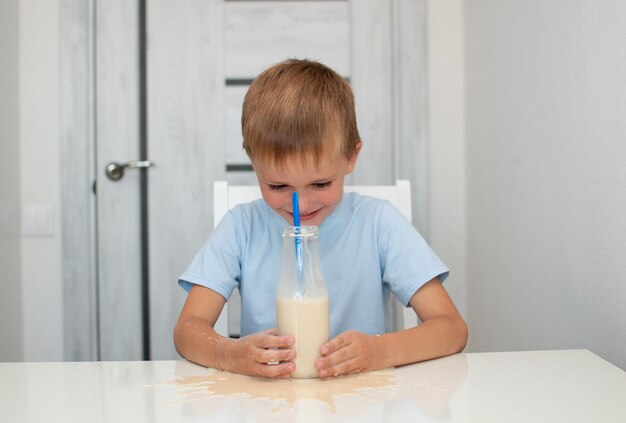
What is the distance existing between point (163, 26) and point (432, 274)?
1.48 m

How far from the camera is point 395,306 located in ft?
6.72

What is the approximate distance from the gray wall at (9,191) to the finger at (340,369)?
1524 millimetres

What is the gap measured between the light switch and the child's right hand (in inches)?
60.4

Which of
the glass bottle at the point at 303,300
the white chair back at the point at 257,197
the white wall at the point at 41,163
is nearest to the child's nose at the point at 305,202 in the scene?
the glass bottle at the point at 303,300

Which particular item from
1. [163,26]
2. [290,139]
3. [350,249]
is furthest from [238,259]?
[163,26]

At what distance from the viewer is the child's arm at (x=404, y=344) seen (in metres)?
0.85

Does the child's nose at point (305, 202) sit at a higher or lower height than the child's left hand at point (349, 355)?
higher

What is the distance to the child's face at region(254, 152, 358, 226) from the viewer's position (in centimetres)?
100

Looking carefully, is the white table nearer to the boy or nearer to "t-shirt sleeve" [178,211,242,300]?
the boy

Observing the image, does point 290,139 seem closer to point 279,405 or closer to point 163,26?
point 279,405

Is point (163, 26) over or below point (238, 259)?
over

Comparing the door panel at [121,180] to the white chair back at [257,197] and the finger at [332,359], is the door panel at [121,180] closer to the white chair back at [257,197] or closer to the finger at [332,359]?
the white chair back at [257,197]

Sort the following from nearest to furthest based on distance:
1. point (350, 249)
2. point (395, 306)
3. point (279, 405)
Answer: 1. point (279, 405)
2. point (350, 249)
3. point (395, 306)

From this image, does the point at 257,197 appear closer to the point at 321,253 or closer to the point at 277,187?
the point at 321,253
